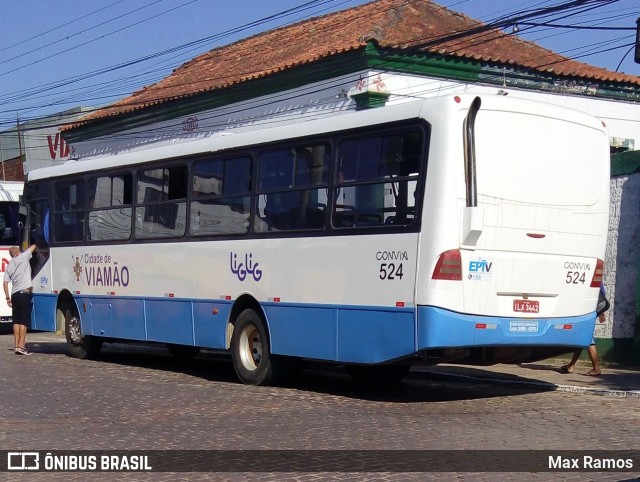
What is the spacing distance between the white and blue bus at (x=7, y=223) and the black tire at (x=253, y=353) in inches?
481

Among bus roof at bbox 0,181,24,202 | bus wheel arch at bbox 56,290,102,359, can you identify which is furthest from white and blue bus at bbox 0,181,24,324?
bus wheel arch at bbox 56,290,102,359

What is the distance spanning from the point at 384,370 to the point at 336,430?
12.3ft

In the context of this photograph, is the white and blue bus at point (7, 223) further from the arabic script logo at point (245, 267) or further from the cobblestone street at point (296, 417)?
the arabic script logo at point (245, 267)

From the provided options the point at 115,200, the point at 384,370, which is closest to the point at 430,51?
the point at 115,200

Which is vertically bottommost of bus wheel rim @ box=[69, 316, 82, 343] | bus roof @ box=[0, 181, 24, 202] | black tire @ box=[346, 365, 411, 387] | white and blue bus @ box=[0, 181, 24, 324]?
black tire @ box=[346, 365, 411, 387]

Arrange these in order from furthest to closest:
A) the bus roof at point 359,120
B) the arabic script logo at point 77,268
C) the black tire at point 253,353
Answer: the arabic script logo at point 77,268 < the black tire at point 253,353 < the bus roof at point 359,120

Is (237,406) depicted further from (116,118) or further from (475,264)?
(116,118)

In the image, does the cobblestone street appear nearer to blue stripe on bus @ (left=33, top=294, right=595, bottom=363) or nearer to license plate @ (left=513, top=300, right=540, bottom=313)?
blue stripe on bus @ (left=33, top=294, right=595, bottom=363)

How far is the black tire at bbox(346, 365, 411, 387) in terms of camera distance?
1305 centimetres

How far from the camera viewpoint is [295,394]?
12102 mm

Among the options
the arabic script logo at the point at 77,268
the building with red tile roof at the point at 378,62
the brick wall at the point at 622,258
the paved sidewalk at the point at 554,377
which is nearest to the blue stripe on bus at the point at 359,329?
the paved sidewalk at the point at 554,377

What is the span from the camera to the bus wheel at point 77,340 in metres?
17.0

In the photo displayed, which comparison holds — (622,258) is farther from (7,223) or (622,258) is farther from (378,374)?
(7,223)

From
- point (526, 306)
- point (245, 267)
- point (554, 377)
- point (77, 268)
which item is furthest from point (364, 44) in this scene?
point (526, 306)
